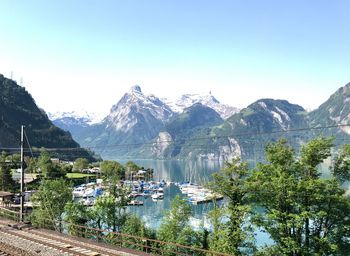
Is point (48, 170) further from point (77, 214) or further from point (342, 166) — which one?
point (342, 166)

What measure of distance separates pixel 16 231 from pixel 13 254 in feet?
35.4

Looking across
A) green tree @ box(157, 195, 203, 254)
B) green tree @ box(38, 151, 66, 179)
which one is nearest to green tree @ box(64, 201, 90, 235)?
green tree @ box(157, 195, 203, 254)

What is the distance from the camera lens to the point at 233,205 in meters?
38.8

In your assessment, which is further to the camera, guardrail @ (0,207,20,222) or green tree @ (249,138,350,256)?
guardrail @ (0,207,20,222)

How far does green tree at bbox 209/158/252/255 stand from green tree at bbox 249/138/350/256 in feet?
7.89

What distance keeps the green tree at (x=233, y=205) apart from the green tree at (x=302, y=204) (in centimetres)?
241

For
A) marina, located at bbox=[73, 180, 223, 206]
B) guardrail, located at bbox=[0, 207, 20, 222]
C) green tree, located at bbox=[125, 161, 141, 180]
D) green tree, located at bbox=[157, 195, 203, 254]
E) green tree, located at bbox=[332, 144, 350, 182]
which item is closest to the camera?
green tree, located at bbox=[332, 144, 350, 182]

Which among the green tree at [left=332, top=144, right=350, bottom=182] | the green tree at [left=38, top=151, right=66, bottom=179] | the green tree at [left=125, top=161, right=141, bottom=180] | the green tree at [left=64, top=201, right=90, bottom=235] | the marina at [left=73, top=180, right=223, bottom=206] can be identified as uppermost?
the green tree at [left=332, top=144, right=350, bottom=182]

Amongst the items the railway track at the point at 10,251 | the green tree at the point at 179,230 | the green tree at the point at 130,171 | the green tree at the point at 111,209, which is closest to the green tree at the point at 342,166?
the green tree at the point at 179,230

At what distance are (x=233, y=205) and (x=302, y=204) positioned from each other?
7926 mm

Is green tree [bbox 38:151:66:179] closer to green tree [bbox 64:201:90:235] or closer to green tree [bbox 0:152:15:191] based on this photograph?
green tree [bbox 0:152:15:191]

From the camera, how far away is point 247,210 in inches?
1438

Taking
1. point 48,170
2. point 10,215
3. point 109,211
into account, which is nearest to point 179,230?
point 109,211

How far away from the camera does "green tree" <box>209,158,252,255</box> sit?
1464 inches
